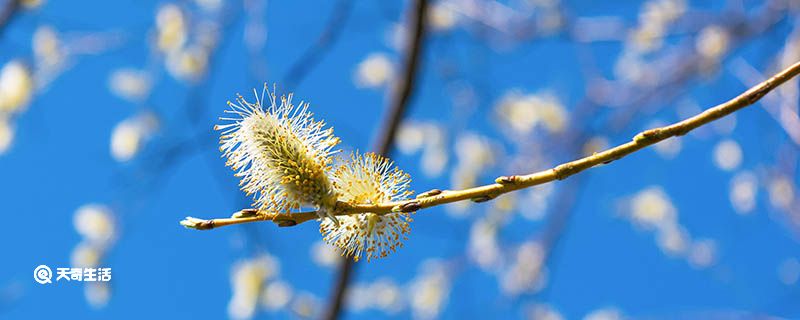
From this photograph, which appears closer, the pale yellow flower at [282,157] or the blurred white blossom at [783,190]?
the pale yellow flower at [282,157]

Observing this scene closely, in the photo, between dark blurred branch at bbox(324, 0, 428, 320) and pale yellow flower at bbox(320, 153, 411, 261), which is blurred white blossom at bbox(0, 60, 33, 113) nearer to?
dark blurred branch at bbox(324, 0, 428, 320)

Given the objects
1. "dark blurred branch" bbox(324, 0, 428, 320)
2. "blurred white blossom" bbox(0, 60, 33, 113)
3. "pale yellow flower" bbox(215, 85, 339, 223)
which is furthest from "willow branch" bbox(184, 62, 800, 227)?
"blurred white blossom" bbox(0, 60, 33, 113)

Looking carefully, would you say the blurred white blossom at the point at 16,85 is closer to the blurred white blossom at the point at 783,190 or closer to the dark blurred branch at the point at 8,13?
the dark blurred branch at the point at 8,13

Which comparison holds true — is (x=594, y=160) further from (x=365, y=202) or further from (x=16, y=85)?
(x=16, y=85)

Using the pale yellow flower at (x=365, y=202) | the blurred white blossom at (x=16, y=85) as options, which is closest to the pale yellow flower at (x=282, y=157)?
the pale yellow flower at (x=365, y=202)

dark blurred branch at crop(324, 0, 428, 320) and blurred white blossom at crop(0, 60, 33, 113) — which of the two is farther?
blurred white blossom at crop(0, 60, 33, 113)

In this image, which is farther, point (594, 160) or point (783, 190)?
point (783, 190)

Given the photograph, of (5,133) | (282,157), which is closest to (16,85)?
(5,133)

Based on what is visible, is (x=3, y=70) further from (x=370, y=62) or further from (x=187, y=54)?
(x=370, y=62)
